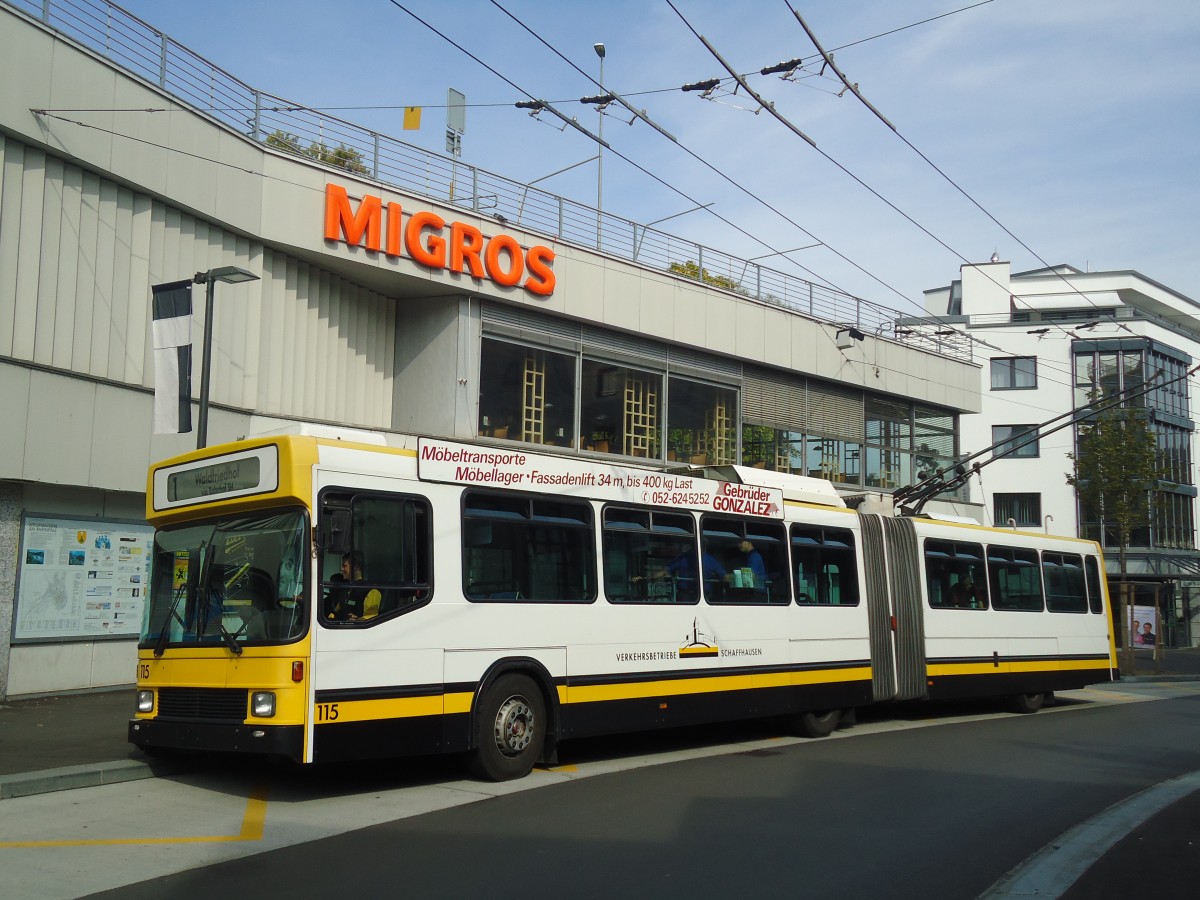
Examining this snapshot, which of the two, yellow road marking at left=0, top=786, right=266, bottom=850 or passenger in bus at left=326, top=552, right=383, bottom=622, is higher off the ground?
Result: passenger in bus at left=326, top=552, right=383, bottom=622

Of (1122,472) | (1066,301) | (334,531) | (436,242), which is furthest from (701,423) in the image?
(1066,301)

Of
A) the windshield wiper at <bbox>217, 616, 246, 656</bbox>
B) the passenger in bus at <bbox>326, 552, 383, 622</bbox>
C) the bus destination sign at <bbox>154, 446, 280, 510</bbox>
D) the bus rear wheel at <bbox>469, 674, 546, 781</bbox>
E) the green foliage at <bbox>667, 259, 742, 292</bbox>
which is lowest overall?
the bus rear wheel at <bbox>469, 674, 546, 781</bbox>

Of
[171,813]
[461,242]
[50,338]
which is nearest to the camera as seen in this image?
[171,813]

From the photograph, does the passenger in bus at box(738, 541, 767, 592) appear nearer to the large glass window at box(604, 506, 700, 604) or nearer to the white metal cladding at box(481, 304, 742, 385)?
the large glass window at box(604, 506, 700, 604)

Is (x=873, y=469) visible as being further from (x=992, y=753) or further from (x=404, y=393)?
(x=992, y=753)

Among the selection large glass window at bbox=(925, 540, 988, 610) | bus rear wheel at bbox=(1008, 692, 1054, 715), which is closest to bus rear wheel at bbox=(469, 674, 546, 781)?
large glass window at bbox=(925, 540, 988, 610)

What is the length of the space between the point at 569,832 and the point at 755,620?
5.63 metres

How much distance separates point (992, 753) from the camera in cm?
1288

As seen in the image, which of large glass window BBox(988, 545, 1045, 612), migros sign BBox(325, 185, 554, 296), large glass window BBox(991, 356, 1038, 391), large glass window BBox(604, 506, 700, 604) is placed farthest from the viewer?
large glass window BBox(991, 356, 1038, 391)

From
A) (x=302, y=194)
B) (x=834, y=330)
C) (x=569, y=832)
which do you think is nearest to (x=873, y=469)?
(x=834, y=330)

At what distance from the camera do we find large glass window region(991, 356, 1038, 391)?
5659 cm

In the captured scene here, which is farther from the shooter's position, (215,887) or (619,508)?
(619,508)

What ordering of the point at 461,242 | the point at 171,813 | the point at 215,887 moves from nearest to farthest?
the point at 215,887 → the point at 171,813 → the point at 461,242

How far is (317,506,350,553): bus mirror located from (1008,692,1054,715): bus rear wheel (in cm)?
1338
